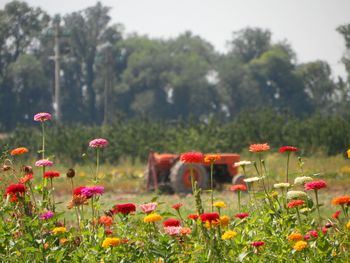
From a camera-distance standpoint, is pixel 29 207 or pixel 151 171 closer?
pixel 29 207

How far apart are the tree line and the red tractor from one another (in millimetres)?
39157

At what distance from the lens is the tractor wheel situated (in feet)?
51.0

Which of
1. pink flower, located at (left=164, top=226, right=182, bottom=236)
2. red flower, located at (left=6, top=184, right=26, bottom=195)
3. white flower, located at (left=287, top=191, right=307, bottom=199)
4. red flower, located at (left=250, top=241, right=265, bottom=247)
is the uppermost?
red flower, located at (left=6, top=184, right=26, bottom=195)

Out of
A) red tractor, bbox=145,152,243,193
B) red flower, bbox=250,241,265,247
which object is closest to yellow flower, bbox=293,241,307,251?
red flower, bbox=250,241,265,247

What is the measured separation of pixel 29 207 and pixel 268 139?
24.2 meters

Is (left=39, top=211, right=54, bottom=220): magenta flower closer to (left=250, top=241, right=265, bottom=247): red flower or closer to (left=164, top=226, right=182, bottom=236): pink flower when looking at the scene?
(left=164, top=226, right=182, bottom=236): pink flower

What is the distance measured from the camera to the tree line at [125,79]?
188 feet

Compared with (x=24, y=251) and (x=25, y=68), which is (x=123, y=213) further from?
(x=25, y=68)

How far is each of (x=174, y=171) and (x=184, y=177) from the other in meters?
0.26

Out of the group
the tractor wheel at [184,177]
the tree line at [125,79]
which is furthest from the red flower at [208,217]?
the tree line at [125,79]

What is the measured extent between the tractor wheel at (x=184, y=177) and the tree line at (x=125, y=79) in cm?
4020

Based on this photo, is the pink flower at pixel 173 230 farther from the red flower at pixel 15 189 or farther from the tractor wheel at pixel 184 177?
the tractor wheel at pixel 184 177

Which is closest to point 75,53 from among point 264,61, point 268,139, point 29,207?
point 264,61

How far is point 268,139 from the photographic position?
27.9 meters
